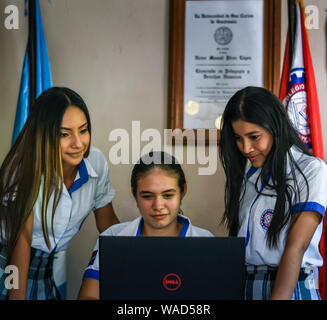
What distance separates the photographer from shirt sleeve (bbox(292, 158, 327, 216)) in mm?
1493

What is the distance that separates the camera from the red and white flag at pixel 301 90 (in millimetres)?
1733

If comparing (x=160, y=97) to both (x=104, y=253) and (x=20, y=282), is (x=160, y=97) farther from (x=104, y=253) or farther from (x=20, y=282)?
(x=20, y=282)

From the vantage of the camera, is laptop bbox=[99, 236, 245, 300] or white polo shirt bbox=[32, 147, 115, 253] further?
white polo shirt bbox=[32, 147, 115, 253]

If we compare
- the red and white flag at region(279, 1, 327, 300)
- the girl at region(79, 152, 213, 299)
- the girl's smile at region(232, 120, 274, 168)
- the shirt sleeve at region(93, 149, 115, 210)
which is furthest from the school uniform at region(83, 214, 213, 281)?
the red and white flag at region(279, 1, 327, 300)

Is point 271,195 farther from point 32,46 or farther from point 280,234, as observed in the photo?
point 32,46

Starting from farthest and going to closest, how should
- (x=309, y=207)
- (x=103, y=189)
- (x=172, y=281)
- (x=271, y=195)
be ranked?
1. (x=103, y=189)
2. (x=271, y=195)
3. (x=309, y=207)
4. (x=172, y=281)

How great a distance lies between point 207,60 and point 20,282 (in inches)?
A: 53.7

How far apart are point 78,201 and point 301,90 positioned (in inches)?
46.8

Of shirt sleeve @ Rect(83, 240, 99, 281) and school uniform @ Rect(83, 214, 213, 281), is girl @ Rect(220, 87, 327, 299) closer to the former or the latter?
school uniform @ Rect(83, 214, 213, 281)

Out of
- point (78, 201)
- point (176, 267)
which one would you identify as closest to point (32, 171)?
point (78, 201)

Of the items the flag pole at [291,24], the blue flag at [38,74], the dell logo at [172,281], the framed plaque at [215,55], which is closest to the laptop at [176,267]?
the dell logo at [172,281]

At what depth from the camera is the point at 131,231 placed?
1.71 metres

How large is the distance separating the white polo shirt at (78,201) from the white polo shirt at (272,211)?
672mm

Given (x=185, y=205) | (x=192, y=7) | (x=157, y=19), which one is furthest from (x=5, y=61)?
(x=185, y=205)
